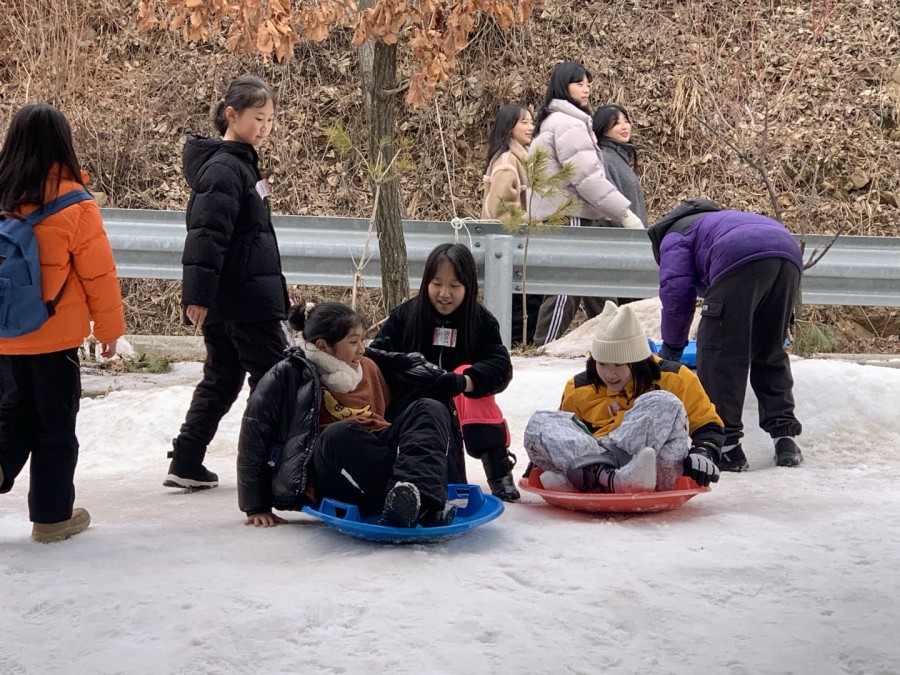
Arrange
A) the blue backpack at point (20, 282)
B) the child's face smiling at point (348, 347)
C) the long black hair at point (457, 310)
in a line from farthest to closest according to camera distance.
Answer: the long black hair at point (457, 310), the child's face smiling at point (348, 347), the blue backpack at point (20, 282)

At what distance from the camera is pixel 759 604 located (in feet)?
11.4

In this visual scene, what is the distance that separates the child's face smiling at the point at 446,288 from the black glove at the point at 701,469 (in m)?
1.14

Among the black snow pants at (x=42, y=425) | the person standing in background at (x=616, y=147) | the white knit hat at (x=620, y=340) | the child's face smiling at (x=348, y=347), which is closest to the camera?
the black snow pants at (x=42, y=425)

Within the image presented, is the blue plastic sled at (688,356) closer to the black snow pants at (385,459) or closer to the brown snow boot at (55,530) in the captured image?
the black snow pants at (385,459)

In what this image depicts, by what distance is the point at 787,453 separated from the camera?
567cm

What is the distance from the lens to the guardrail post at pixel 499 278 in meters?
7.68

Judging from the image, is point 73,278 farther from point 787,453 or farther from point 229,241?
point 787,453

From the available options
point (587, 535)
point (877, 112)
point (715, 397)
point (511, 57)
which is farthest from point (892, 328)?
point (587, 535)

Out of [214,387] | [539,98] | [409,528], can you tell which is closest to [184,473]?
[214,387]

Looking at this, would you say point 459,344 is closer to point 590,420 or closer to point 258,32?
point 590,420

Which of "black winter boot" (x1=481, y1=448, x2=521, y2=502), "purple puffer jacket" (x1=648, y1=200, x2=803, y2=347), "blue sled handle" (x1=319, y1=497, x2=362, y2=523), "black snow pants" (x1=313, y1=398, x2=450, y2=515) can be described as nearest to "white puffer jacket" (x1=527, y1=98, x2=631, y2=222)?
"purple puffer jacket" (x1=648, y1=200, x2=803, y2=347)

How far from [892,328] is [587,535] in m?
8.09

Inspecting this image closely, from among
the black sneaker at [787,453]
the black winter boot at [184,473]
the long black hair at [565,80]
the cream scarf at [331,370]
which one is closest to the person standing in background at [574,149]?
the long black hair at [565,80]

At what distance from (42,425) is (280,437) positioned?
0.85 meters
